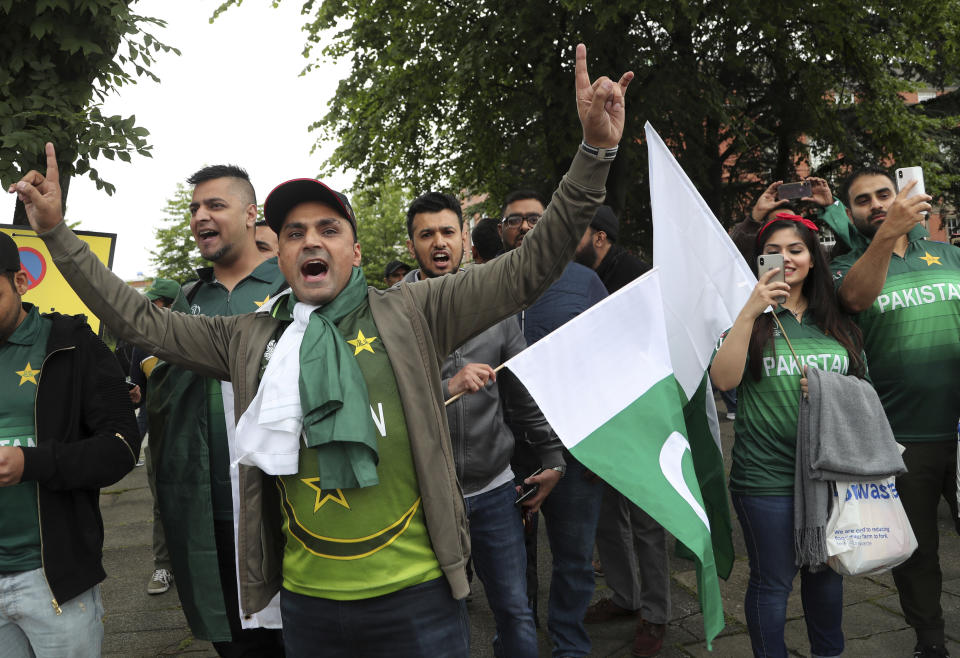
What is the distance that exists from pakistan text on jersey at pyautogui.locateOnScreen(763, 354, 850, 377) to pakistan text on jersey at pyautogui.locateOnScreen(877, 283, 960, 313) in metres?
0.66

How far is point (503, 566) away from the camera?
3.05 m

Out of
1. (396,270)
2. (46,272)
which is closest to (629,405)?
(46,272)

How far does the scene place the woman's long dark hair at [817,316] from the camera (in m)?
2.92

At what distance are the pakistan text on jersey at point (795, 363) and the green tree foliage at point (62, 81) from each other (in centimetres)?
343

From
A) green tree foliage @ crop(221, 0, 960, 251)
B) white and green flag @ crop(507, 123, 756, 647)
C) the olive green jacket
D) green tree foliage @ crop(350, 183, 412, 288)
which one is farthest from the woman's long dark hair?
green tree foliage @ crop(350, 183, 412, 288)

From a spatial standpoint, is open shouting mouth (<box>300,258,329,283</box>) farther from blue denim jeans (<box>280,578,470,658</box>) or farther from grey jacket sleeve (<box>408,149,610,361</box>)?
blue denim jeans (<box>280,578,470,658</box>)

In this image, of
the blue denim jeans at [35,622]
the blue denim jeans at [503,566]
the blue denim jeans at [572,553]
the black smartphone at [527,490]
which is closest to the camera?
the blue denim jeans at [35,622]

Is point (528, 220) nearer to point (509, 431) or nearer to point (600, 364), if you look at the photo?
point (509, 431)

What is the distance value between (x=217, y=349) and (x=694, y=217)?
5.99 feet

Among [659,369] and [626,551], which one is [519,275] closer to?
[659,369]

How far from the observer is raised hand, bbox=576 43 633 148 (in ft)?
6.16

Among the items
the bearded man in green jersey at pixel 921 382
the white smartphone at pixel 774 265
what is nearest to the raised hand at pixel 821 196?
the bearded man in green jersey at pixel 921 382

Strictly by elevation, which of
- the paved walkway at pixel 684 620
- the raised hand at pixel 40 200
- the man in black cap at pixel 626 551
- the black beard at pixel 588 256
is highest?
the raised hand at pixel 40 200

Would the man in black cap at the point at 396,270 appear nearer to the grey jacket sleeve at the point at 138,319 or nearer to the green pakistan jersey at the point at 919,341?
the green pakistan jersey at the point at 919,341
